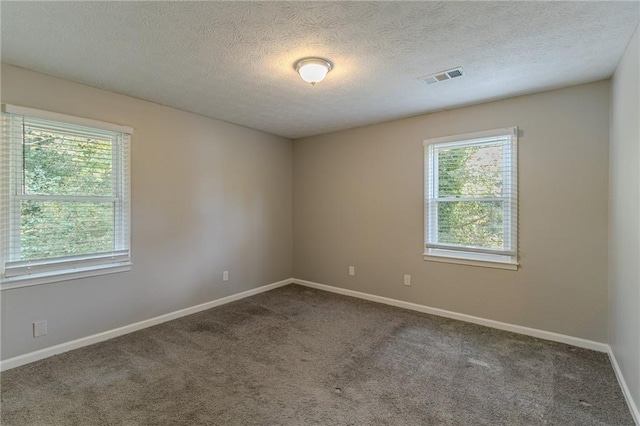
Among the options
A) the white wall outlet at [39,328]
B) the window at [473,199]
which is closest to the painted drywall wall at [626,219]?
the window at [473,199]

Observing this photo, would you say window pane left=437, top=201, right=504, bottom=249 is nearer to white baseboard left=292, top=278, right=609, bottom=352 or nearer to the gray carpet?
white baseboard left=292, top=278, right=609, bottom=352

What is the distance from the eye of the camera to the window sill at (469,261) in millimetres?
3221

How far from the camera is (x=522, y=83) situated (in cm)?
283

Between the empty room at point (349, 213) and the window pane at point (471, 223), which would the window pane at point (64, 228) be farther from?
the window pane at point (471, 223)

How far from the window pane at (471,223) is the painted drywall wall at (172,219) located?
255cm

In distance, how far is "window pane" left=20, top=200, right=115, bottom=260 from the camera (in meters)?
2.60

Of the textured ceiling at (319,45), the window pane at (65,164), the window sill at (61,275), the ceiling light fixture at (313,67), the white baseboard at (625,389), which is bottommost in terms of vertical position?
the white baseboard at (625,389)

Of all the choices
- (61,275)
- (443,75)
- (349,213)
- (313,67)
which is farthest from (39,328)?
(443,75)

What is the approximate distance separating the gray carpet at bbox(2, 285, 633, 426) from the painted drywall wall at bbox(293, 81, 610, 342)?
0.40 m

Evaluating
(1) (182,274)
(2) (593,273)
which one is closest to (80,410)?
(1) (182,274)

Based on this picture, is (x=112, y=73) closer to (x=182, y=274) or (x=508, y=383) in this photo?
(x=182, y=274)

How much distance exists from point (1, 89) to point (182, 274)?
7.59 feet

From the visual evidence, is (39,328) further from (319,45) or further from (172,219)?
(319,45)

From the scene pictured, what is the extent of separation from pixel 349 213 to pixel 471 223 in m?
1.67
